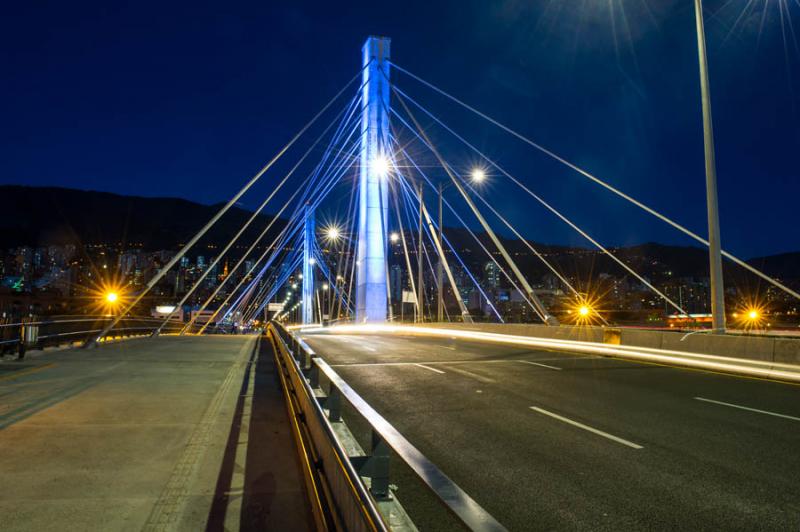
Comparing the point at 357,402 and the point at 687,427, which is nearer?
the point at 357,402

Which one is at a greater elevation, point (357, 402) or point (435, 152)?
point (435, 152)

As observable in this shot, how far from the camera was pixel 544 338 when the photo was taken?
78.3 feet

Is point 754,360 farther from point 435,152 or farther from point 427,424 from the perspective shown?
point 435,152

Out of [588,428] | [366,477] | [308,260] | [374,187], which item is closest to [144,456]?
[366,477]

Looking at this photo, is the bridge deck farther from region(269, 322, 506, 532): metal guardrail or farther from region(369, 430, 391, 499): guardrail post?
region(369, 430, 391, 499): guardrail post

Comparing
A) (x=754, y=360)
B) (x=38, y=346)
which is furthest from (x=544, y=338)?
(x=38, y=346)

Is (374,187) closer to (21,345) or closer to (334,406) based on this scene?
(21,345)

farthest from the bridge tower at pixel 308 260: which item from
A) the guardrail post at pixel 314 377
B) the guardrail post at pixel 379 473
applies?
the guardrail post at pixel 379 473

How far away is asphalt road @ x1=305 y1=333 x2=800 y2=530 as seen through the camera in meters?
4.96

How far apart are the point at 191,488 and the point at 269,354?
52.7ft

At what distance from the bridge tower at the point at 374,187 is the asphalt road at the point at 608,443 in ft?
76.7

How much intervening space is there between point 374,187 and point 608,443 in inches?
1259

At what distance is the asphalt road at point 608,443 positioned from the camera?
4957 millimetres

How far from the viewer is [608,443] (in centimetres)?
724
